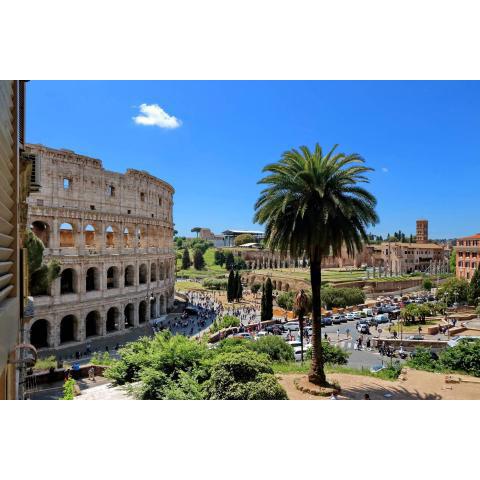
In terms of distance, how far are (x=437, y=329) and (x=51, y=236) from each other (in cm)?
3249

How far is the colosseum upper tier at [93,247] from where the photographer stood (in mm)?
27656

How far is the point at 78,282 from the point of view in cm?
2936

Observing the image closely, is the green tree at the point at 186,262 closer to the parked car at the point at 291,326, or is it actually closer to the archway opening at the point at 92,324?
the parked car at the point at 291,326

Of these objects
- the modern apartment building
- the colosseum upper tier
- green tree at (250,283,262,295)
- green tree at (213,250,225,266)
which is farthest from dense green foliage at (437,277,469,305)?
green tree at (213,250,225,266)

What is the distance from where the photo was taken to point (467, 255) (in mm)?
58719

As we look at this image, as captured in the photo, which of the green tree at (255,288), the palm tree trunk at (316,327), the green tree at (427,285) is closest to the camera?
the palm tree trunk at (316,327)

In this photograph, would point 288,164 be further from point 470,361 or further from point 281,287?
point 281,287

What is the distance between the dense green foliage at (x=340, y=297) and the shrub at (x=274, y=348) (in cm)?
3161

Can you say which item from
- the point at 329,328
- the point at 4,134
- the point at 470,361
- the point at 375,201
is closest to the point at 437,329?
the point at 329,328

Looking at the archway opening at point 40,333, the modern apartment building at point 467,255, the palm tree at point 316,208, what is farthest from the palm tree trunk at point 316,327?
the modern apartment building at point 467,255

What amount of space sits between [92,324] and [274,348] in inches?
767

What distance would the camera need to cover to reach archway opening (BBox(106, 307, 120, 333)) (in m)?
33.1

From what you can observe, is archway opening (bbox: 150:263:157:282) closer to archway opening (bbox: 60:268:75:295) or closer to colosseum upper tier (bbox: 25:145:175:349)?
colosseum upper tier (bbox: 25:145:175:349)

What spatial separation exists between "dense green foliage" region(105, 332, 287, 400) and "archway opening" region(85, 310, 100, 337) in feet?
59.8
